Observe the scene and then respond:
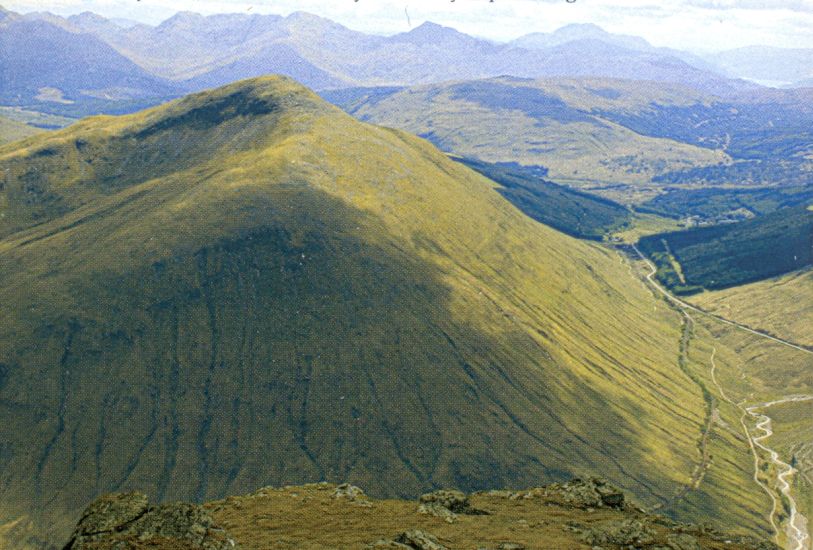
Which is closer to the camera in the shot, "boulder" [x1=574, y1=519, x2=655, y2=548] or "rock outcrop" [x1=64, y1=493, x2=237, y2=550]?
"rock outcrop" [x1=64, y1=493, x2=237, y2=550]

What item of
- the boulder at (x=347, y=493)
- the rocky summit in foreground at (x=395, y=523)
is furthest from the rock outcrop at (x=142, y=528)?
the boulder at (x=347, y=493)

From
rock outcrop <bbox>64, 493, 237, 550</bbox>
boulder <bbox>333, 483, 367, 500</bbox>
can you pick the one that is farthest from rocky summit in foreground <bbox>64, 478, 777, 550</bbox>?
boulder <bbox>333, 483, 367, 500</bbox>

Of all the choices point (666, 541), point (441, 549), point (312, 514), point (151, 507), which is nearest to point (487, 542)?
point (441, 549)

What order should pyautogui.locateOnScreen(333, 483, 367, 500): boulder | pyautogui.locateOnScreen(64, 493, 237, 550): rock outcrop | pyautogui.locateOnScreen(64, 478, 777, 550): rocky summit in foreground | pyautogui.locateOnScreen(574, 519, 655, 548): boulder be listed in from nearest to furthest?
pyautogui.locateOnScreen(64, 493, 237, 550): rock outcrop < pyautogui.locateOnScreen(64, 478, 777, 550): rocky summit in foreground < pyautogui.locateOnScreen(574, 519, 655, 548): boulder < pyautogui.locateOnScreen(333, 483, 367, 500): boulder

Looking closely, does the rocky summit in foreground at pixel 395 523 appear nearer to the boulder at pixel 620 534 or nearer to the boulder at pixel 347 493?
the boulder at pixel 620 534

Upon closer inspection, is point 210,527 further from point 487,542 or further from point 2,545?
point 2,545

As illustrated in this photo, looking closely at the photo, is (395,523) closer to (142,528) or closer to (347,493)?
(347,493)

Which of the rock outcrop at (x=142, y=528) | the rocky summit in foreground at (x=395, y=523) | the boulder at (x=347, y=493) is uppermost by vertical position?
the rock outcrop at (x=142, y=528)

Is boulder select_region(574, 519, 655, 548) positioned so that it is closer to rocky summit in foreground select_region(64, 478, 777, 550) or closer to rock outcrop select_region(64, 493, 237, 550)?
rocky summit in foreground select_region(64, 478, 777, 550)
